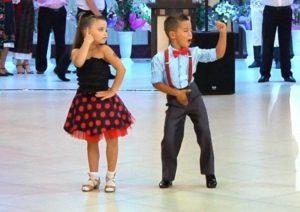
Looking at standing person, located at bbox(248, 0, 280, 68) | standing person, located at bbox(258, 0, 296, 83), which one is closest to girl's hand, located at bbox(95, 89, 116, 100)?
standing person, located at bbox(258, 0, 296, 83)

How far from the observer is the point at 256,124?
921 cm

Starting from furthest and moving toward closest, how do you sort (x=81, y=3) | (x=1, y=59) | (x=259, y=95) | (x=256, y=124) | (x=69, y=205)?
(x=1, y=59)
(x=81, y=3)
(x=259, y=95)
(x=256, y=124)
(x=69, y=205)

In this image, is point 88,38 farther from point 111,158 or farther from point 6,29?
point 6,29

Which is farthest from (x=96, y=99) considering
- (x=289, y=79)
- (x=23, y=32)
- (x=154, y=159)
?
(x=23, y=32)

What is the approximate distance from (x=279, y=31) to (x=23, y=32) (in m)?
4.46

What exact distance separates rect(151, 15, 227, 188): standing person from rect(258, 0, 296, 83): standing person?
692 cm

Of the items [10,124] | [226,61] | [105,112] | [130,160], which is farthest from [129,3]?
[105,112]

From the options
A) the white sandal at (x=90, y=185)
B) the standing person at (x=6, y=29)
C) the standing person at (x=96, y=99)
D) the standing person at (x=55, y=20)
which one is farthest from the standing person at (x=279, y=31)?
the white sandal at (x=90, y=185)

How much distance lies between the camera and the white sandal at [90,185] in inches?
246

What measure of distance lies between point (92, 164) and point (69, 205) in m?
0.58

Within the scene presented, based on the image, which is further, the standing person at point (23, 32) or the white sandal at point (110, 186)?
the standing person at point (23, 32)

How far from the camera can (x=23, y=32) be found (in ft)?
50.1

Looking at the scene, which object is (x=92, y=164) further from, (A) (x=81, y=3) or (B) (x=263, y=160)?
(A) (x=81, y=3)

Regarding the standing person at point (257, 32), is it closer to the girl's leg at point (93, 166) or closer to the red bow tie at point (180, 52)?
the red bow tie at point (180, 52)
